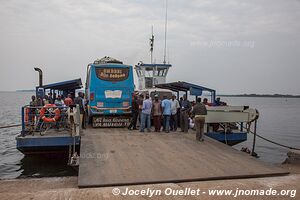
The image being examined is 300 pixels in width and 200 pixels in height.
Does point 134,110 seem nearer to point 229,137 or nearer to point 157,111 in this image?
point 157,111

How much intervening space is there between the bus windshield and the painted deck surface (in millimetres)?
3955

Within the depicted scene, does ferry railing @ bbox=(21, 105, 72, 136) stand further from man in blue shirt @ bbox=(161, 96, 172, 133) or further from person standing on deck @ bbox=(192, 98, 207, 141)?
person standing on deck @ bbox=(192, 98, 207, 141)

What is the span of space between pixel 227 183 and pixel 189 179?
2.66 feet

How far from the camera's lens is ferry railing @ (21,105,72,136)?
38.5 ft

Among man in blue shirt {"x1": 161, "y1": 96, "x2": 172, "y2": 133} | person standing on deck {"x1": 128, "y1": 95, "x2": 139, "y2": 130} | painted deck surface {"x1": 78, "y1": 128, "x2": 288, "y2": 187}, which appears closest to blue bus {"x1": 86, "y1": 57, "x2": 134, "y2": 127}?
person standing on deck {"x1": 128, "y1": 95, "x2": 139, "y2": 130}

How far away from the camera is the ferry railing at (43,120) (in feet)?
38.5

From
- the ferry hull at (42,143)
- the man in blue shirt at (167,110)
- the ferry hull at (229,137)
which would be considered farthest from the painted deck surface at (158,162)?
the ferry hull at (229,137)

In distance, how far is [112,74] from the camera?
14.7m

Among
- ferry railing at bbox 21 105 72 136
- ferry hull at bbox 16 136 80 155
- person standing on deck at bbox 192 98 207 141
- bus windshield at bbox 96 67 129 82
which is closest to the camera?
ferry hull at bbox 16 136 80 155

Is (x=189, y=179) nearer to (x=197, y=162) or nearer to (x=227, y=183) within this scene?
(x=227, y=183)

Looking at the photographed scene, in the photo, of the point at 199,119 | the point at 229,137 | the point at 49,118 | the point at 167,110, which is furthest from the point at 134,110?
the point at 229,137

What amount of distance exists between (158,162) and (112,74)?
7.26 metres

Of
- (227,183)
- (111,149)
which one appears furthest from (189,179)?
(111,149)

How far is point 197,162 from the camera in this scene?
8.39m
